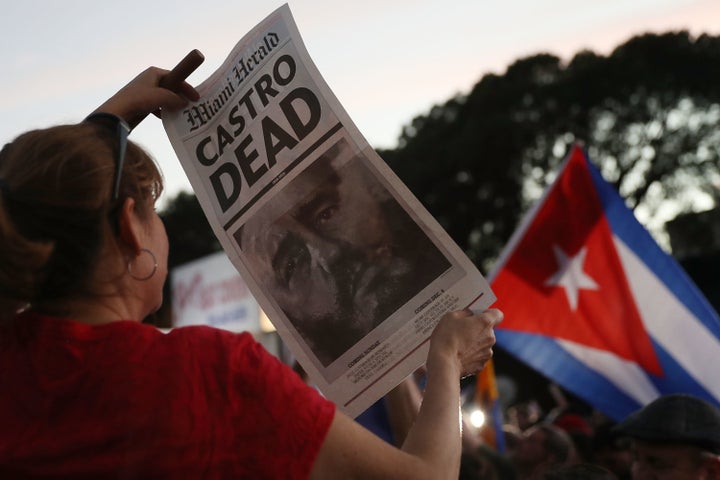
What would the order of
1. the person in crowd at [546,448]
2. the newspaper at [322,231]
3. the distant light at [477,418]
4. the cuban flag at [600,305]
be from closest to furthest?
the newspaper at [322,231], the cuban flag at [600,305], the person in crowd at [546,448], the distant light at [477,418]

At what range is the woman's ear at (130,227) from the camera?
4.70 ft

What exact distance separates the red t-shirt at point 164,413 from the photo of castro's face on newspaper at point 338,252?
0.35m

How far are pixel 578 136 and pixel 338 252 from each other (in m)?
30.9

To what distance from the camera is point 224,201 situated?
1.80m

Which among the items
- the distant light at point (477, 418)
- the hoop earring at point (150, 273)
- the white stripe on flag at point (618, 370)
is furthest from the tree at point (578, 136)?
the hoop earring at point (150, 273)

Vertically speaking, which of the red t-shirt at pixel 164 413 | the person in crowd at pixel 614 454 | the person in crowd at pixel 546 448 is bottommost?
the person in crowd at pixel 614 454

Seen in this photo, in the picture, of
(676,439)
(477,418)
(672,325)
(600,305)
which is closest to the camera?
(676,439)

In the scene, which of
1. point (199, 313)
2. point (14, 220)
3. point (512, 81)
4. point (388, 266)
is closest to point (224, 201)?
point (388, 266)

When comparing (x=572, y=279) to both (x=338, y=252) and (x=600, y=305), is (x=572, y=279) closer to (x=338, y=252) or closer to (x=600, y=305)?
(x=600, y=305)

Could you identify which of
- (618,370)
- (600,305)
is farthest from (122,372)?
(600,305)

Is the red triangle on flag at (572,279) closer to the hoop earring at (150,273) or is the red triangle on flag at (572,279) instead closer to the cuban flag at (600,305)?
the cuban flag at (600,305)

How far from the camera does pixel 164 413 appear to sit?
1288mm

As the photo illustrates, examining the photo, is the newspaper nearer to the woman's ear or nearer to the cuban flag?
the woman's ear

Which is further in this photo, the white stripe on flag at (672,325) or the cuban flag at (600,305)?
the cuban flag at (600,305)
